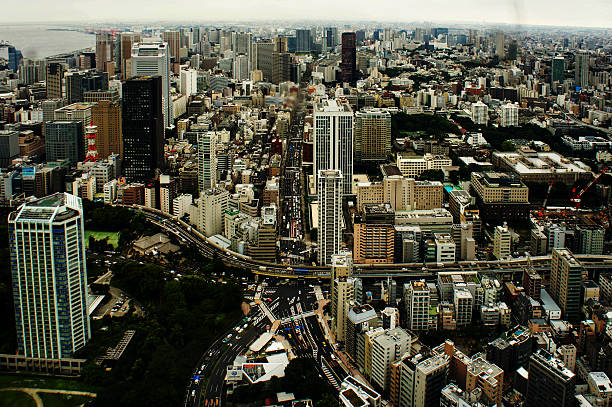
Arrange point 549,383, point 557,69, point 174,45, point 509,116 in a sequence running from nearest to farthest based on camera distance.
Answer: point 549,383 → point 509,116 → point 557,69 → point 174,45

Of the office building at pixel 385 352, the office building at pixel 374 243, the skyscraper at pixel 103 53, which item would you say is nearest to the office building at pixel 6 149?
the skyscraper at pixel 103 53

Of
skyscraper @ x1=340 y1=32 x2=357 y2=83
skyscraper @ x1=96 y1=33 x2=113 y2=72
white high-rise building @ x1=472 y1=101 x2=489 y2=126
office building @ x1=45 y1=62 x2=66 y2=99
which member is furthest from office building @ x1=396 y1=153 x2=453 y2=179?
skyscraper @ x1=96 y1=33 x2=113 y2=72

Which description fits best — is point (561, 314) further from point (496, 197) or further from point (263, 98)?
point (263, 98)

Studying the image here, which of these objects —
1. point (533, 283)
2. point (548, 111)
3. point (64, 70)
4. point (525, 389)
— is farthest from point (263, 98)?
point (525, 389)

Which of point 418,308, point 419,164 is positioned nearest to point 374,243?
point 418,308

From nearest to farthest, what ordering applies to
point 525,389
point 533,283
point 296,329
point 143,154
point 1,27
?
1. point 525,389
2. point 296,329
3. point 533,283
4. point 1,27
5. point 143,154

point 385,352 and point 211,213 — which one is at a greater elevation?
point 211,213

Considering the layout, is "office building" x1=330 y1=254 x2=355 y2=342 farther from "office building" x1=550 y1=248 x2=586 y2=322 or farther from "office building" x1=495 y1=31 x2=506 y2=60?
"office building" x1=495 y1=31 x2=506 y2=60

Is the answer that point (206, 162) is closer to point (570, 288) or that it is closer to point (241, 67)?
point (570, 288)
